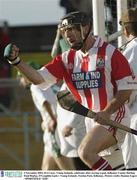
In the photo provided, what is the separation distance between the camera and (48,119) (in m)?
11.6

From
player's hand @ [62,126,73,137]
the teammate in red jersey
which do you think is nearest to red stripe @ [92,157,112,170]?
the teammate in red jersey

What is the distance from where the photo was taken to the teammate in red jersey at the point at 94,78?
9.01 m

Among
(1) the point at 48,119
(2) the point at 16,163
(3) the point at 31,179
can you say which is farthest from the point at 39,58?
(3) the point at 31,179

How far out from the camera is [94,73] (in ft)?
29.8

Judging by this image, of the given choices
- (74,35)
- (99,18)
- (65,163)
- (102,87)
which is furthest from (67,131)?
(74,35)

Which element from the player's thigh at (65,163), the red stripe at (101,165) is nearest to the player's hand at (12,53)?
the red stripe at (101,165)

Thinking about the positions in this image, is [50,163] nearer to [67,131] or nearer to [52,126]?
[52,126]

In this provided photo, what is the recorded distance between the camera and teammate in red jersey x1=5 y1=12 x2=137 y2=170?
9008 millimetres

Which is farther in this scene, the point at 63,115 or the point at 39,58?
the point at 39,58

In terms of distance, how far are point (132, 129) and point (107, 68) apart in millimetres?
560

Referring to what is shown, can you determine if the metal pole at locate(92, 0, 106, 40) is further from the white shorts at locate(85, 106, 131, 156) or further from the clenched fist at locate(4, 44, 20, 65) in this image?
the clenched fist at locate(4, 44, 20, 65)

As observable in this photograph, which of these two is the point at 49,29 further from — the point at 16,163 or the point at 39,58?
the point at 16,163

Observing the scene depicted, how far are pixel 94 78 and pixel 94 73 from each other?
4 cm

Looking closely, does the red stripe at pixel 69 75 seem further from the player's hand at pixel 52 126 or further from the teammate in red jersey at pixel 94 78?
the player's hand at pixel 52 126
